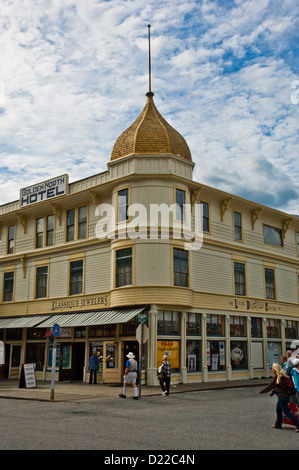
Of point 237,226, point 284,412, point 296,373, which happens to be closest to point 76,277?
point 237,226

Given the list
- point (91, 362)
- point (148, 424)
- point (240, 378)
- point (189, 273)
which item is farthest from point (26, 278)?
point (148, 424)

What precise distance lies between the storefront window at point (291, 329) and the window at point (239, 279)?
5246mm

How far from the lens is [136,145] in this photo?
2648 centimetres

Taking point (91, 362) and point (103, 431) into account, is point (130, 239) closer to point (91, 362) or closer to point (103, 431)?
point (91, 362)

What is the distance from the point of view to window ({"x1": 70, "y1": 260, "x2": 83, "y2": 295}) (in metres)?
29.2

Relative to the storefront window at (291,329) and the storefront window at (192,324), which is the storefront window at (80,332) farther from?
the storefront window at (291,329)

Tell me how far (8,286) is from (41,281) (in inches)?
138

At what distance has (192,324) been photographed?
1043 inches

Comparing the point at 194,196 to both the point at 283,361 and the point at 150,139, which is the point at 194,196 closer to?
the point at 150,139

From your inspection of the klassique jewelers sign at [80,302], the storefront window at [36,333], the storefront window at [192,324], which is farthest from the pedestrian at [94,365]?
the storefront window at [36,333]

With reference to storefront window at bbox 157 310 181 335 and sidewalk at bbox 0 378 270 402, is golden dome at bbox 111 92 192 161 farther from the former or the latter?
sidewalk at bbox 0 378 270 402

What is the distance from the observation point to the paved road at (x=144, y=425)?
30.7ft

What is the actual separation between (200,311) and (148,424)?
15018mm

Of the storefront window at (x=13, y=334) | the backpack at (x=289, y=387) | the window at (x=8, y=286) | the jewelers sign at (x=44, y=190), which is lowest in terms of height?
the backpack at (x=289, y=387)
